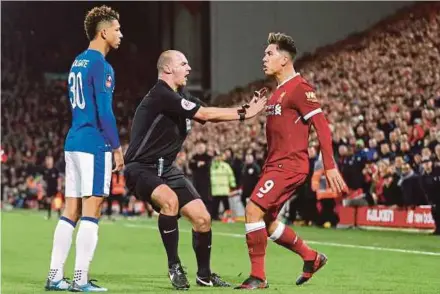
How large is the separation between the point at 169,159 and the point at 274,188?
41.2 inches

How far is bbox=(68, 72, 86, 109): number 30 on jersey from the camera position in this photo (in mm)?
8875

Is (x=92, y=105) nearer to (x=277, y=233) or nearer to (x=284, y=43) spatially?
(x=284, y=43)

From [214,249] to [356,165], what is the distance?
707 centimetres

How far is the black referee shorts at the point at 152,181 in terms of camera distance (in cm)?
942

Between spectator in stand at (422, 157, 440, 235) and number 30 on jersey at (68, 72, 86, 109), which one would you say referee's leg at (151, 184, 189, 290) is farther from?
spectator in stand at (422, 157, 440, 235)

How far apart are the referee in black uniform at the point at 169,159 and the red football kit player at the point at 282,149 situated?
0.89 ft

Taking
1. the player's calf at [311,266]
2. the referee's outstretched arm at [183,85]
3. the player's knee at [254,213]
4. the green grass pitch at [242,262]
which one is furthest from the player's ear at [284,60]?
the green grass pitch at [242,262]

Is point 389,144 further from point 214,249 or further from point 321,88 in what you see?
point 321,88

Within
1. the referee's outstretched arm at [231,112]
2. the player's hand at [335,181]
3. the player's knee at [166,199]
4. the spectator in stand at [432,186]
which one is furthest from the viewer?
the spectator in stand at [432,186]

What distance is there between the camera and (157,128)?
946cm

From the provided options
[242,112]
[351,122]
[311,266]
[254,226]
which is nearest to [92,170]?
[242,112]

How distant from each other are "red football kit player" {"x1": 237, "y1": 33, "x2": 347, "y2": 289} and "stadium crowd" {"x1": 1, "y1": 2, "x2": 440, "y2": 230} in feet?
32.4

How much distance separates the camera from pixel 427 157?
19.3m

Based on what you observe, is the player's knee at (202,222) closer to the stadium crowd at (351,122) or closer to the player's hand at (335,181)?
the player's hand at (335,181)
